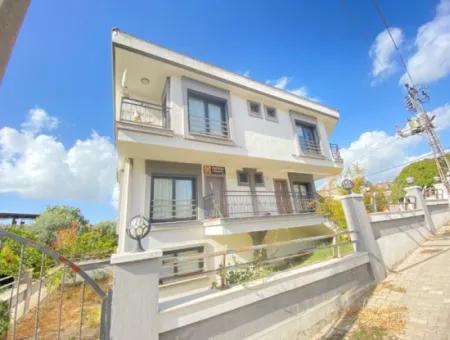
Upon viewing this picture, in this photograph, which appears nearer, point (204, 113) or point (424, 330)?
point (424, 330)

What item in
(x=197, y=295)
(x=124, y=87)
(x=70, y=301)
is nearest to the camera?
(x=197, y=295)

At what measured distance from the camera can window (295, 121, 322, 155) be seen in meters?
11.7

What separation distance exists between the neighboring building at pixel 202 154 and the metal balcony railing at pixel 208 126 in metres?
0.05

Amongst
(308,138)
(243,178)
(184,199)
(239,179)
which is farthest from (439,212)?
(184,199)

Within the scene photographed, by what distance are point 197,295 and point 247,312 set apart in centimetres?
90

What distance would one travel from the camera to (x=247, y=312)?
10.7 feet

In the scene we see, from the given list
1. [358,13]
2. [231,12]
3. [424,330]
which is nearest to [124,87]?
[231,12]

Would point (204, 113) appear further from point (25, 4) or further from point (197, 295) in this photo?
point (25, 4)

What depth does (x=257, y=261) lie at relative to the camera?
3.91m

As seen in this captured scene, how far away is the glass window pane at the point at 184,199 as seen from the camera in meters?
8.00

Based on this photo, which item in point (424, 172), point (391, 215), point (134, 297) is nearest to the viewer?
point (134, 297)

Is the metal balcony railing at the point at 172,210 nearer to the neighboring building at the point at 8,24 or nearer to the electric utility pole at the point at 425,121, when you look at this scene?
the neighboring building at the point at 8,24

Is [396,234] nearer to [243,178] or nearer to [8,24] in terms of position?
[243,178]

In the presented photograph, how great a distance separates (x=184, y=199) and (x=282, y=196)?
18.7 feet
